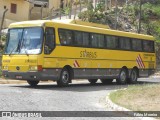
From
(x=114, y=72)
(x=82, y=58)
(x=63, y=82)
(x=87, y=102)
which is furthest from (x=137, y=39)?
(x=87, y=102)

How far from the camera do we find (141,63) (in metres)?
28.8

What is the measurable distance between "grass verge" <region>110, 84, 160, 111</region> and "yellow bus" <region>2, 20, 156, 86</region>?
4687 millimetres

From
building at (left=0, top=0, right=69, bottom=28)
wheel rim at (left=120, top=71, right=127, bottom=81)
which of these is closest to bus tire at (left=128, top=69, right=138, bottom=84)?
wheel rim at (left=120, top=71, right=127, bottom=81)

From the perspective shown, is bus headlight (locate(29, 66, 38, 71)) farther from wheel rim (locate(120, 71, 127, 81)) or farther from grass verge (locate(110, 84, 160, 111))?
wheel rim (locate(120, 71, 127, 81))

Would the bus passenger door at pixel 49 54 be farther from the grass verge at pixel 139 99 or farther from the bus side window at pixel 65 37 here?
the grass verge at pixel 139 99

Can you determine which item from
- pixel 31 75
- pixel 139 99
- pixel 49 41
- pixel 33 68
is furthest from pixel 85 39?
pixel 139 99

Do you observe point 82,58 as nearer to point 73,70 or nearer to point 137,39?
point 73,70

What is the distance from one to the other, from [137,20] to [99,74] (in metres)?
26.3

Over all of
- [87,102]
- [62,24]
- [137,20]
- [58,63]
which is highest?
[137,20]

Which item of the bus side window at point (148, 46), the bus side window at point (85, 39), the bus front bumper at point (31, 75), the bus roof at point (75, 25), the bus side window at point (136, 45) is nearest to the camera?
the bus front bumper at point (31, 75)

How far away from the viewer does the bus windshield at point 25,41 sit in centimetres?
2030

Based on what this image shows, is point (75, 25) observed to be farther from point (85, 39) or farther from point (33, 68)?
point (33, 68)

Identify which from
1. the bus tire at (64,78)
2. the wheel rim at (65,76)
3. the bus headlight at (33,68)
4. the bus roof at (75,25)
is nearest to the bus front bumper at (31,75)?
the bus headlight at (33,68)

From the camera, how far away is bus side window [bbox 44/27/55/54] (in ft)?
66.9
